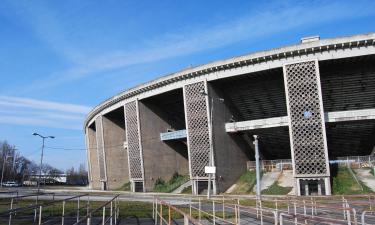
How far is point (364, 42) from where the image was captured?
121 feet

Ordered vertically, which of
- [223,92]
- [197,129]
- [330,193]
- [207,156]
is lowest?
[330,193]

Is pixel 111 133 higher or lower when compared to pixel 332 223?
higher

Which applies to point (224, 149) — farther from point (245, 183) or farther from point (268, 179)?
point (268, 179)

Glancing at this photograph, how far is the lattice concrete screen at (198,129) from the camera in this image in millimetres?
45125

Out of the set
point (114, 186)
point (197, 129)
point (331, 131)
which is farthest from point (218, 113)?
point (114, 186)

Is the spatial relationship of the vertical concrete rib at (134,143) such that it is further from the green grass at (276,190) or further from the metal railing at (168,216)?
the metal railing at (168,216)

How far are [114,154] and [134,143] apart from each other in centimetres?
1274

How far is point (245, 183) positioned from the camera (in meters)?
45.7

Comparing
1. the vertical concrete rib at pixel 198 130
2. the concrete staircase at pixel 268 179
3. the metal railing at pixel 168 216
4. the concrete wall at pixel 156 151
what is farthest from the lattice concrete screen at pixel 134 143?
the metal railing at pixel 168 216

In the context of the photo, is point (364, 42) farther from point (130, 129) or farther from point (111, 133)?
point (111, 133)

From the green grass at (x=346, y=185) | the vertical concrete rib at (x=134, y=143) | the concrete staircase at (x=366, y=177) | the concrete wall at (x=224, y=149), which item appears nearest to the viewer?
the green grass at (x=346, y=185)

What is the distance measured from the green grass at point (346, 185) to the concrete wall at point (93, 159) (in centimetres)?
4639

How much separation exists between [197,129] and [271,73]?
961 centimetres

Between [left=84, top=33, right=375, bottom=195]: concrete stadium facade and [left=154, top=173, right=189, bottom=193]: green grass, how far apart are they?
65cm
